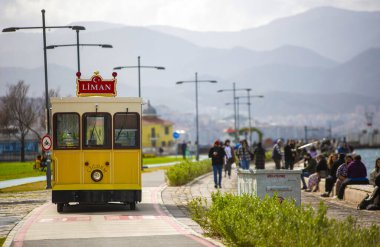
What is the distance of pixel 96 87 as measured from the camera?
23297 millimetres

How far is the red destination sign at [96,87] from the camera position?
23219 mm

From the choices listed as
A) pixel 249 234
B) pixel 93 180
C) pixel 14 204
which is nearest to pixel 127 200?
pixel 93 180

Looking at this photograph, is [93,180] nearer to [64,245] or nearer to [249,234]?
[64,245]

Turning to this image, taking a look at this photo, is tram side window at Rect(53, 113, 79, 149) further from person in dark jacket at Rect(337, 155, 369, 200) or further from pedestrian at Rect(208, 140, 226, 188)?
pedestrian at Rect(208, 140, 226, 188)

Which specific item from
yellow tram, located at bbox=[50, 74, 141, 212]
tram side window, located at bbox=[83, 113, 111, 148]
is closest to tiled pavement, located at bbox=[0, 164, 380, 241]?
yellow tram, located at bbox=[50, 74, 141, 212]

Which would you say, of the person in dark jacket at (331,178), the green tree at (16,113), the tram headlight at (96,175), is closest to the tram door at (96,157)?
the tram headlight at (96,175)

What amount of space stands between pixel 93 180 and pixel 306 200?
744 cm

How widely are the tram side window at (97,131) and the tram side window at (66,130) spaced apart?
22 centimetres

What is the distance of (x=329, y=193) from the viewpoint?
2823cm

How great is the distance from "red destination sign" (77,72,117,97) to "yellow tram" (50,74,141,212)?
0.89m

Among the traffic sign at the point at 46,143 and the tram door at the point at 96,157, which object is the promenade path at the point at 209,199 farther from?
the traffic sign at the point at 46,143

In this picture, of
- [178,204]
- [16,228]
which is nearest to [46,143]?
[178,204]

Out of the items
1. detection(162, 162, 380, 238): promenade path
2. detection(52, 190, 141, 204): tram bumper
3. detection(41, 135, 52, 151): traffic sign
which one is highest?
detection(41, 135, 52, 151): traffic sign

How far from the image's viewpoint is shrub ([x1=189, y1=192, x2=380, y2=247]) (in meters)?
10.5
